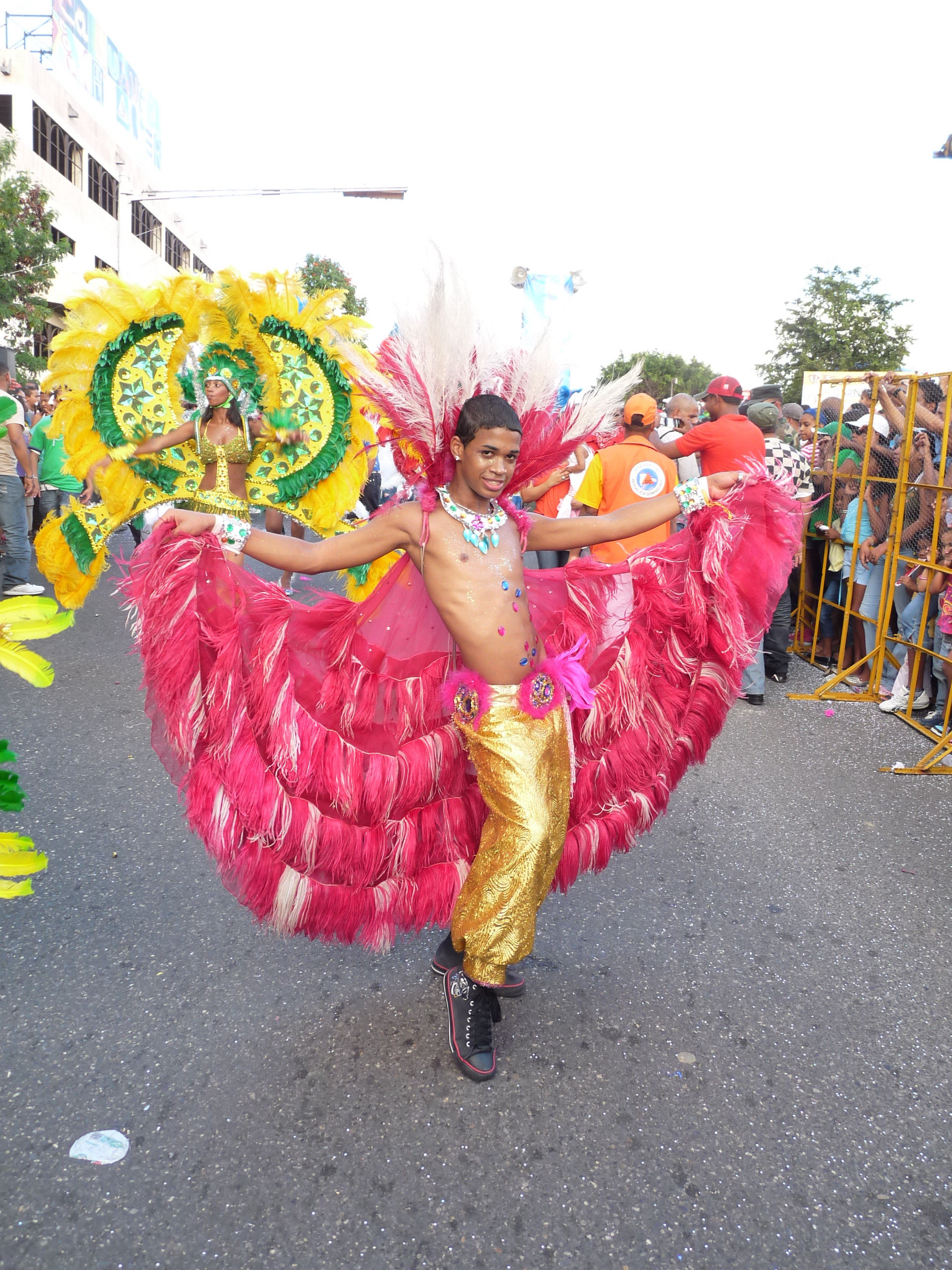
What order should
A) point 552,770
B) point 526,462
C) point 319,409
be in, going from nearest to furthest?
1. point 552,770
2. point 526,462
3. point 319,409

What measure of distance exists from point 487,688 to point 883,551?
503 centimetres

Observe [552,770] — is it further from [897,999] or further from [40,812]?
[40,812]

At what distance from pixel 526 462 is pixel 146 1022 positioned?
2085mm

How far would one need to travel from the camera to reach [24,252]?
57.6ft

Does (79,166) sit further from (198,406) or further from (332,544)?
(332,544)

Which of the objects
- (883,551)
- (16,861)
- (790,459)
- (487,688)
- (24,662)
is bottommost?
(16,861)

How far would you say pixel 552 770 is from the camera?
2814 mm

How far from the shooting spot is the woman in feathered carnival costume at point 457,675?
2.70m

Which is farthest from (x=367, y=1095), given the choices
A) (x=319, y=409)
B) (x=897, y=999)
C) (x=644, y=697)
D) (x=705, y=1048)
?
(x=319, y=409)

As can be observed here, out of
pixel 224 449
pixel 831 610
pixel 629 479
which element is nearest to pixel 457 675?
pixel 629 479

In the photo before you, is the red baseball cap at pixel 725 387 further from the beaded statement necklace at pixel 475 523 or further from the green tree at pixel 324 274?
the green tree at pixel 324 274

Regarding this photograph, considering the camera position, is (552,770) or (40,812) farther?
(40,812)

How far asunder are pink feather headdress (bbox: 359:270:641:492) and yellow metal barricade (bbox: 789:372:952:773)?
2688 millimetres

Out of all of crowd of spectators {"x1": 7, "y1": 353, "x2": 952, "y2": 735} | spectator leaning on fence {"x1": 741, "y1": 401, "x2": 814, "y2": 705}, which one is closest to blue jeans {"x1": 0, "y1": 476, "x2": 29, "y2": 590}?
crowd of spectators {"x1": 7, "y1": 353, "x2": 952, "y2": 735}
